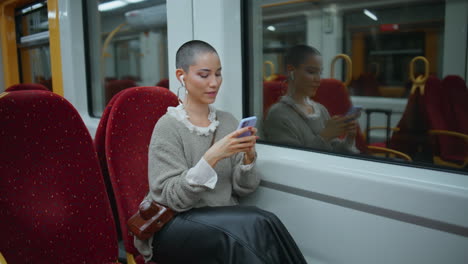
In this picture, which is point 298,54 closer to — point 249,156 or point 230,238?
point 249,156

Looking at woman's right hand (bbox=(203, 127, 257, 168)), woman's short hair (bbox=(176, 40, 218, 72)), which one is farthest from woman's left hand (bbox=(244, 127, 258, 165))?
woman's short hair (bbox=(176, 40, 218, 72))

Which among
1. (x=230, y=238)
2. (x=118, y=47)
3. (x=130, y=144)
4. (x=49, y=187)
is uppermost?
(x=118, y=47)

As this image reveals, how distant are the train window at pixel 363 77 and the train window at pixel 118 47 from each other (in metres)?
0.85

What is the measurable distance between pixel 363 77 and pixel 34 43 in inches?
122

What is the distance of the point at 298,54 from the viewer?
208cm

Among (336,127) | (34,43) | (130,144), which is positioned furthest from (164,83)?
(34,43)

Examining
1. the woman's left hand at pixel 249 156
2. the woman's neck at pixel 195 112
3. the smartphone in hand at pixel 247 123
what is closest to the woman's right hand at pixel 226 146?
the smartphone in hand at pixel 247 123

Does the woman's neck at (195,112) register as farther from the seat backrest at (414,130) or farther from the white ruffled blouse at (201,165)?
the seat backrest at (414,130)

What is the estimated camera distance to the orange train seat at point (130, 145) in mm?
1549

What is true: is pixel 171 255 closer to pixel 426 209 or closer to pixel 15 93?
pixel 15 93

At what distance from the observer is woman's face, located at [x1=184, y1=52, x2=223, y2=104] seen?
5.02 feet

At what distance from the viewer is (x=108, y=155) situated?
5.05 feet

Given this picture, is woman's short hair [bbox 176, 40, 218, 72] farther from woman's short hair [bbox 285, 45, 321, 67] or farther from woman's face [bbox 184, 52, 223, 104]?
woman's short hair [bbox 285, 45, 321, 67]

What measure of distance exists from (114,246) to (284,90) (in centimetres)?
111
